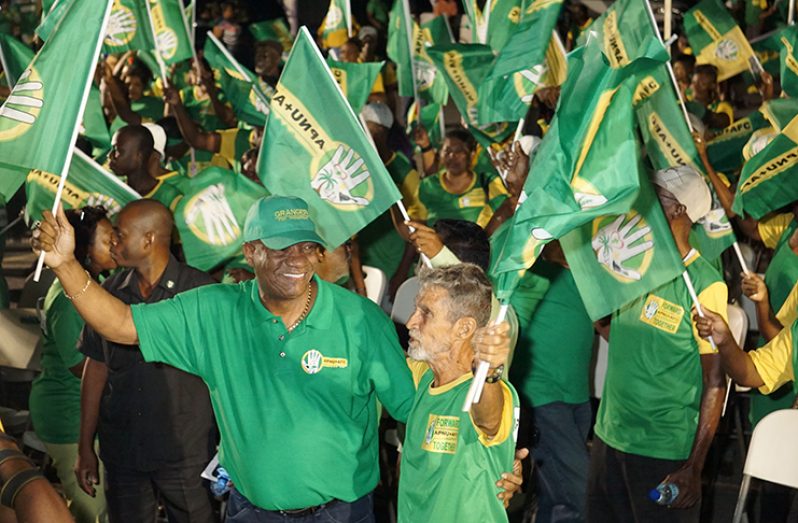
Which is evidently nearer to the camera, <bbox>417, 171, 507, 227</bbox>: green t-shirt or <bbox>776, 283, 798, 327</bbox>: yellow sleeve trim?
<bbox>776, 283, 798, 327</bbox>: yellow sleeve trim

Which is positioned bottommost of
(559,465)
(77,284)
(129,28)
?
(559,465)

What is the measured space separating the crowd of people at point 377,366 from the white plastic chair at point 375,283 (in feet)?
0.70

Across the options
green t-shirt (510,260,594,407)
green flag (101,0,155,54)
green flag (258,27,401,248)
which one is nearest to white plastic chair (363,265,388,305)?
green t-shirt (510,260,594,407)

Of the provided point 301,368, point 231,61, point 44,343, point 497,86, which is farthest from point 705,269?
point 231,61

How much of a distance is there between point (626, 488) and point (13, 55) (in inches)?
201

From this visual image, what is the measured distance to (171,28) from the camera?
10.2 metres

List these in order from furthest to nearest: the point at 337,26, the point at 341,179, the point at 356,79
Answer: the point at 337,26 < the point at 356,79 < the point at 341,179

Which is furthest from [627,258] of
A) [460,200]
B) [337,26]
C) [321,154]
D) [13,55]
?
[337,26]

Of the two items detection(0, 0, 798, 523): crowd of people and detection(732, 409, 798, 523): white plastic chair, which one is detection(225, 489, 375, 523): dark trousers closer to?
detection(0, 0, 798, 523): crowd of people

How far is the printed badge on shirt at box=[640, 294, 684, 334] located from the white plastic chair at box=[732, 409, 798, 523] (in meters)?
0.56

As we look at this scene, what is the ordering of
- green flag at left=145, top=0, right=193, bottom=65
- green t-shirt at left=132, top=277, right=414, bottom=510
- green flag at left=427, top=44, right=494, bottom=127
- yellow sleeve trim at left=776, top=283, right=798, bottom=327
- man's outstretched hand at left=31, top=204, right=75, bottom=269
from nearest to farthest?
man's outstretched hand at left=31, top=204, right=75, bottom=269
green t-shirt at left=132, top=277, right=414, bottom=510
yellow sleeve trim at left=776, top=283, right=798, bottom=327
green flag at left=427, top=44, right=494, bottom=127
green flag at left=145, top=0, right=193, bottom=65

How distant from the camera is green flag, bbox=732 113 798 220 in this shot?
645 cm

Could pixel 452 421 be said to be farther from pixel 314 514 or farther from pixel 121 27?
pixel 121 27

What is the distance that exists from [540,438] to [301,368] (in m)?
2.13
